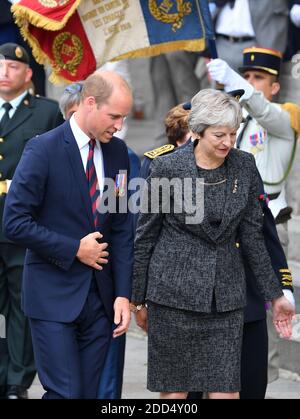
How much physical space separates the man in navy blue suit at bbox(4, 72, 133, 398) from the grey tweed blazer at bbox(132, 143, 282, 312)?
0.13 meters

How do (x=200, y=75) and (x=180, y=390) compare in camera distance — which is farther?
(x=200, y=75)

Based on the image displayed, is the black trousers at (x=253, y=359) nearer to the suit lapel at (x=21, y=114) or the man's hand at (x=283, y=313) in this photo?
the man's hand at (x=283, y=313)

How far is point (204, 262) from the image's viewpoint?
538 cm

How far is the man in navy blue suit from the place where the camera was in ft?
17.4

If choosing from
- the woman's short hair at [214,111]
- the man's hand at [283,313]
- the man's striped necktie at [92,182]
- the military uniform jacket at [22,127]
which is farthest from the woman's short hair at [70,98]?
the man's hand at [283,313]

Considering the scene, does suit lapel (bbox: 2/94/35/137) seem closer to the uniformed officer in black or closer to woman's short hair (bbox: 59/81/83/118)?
the uniformed officer in black

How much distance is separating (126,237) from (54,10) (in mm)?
1951

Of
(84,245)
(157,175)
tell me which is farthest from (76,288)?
(157,175)

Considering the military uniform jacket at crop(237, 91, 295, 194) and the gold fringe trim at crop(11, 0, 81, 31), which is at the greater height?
the gold fringe trim at crop(11, 0, 81, 31)

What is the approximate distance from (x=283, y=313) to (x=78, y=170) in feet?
3.61

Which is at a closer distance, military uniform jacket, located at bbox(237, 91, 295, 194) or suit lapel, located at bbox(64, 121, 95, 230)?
suit lapel, located at bbox(64, 121, 95, 230)

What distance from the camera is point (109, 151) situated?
555 cm

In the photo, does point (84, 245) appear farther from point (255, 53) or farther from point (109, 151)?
point (255, 53)

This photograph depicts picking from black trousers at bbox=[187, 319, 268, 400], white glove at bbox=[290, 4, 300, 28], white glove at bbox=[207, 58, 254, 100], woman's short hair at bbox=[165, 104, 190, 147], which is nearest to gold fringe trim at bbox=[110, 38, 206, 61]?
white glove at bbox=[207, 58, 254, 100]
